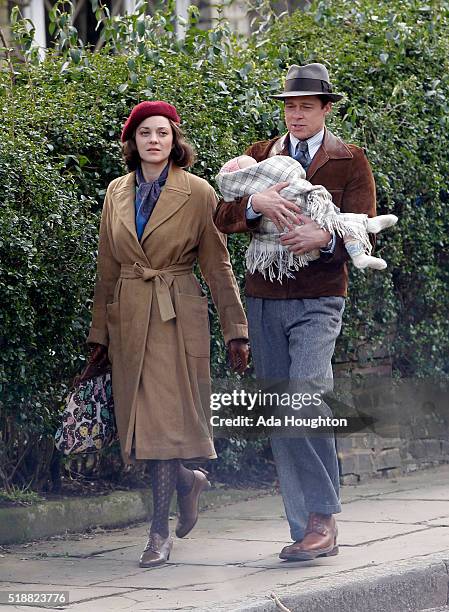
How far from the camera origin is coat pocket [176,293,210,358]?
563 centimetres

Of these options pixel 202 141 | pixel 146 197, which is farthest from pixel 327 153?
pixel 202 141

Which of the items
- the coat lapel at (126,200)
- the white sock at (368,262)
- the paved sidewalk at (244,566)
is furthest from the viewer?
the coat lapel at (126,200)

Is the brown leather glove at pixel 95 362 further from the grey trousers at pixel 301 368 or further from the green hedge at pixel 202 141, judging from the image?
the grey trousers at pixel 301 368

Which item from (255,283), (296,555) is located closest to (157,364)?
(255,283)

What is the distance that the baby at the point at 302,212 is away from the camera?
533 cm

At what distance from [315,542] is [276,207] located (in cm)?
139

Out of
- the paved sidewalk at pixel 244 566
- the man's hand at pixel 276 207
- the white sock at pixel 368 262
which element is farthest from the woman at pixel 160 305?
the white sock at pixel 368 262

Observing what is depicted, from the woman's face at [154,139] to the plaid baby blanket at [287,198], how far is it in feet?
1.10

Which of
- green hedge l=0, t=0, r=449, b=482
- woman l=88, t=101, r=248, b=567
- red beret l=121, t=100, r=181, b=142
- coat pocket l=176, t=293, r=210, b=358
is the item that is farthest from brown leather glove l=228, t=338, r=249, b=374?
red beret l=121, t=100, r=181, b=142

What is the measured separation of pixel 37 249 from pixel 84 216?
1.40ft

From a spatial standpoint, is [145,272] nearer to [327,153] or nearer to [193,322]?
[193,322]

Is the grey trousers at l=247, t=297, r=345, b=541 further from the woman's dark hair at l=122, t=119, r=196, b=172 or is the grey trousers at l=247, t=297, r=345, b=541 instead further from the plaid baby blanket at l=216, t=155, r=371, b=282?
the woman's dark hair at l=122, t=119, r=196, b=172

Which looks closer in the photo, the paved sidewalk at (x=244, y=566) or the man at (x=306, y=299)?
the paved sidewalk at (x=244, y=566)

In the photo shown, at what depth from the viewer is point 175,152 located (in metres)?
5.81
